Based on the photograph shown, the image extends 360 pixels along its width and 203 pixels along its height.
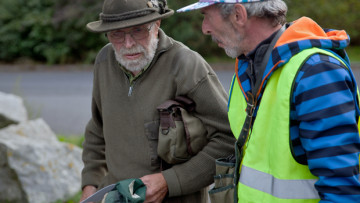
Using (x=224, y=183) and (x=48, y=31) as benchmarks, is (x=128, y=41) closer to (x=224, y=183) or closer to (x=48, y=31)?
(x=224, y=183)

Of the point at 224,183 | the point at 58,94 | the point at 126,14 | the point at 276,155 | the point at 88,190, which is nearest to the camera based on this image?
the point at 276,155

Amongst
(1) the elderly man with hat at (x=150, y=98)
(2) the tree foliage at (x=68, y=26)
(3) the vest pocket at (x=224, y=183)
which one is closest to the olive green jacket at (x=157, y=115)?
(1) the elderly man with hat at (x=150, y=98)

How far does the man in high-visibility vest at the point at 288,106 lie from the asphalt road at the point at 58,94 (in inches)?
194

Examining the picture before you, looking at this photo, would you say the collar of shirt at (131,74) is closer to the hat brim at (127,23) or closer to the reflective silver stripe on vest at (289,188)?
the hat brim at (127,23)

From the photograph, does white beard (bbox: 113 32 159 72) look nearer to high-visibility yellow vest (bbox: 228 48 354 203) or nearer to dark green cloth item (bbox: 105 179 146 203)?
dark green cloth item (bbox: 105 179 146 203)

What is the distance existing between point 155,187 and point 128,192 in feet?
0.49

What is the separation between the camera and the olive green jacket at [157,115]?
2459 mm

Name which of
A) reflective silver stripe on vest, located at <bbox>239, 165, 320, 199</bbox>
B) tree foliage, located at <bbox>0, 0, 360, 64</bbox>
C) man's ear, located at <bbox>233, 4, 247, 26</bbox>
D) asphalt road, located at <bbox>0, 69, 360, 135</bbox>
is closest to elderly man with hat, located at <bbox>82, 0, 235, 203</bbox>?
man's ear, located at <bbox>233, 4, 247, 26</bbox>

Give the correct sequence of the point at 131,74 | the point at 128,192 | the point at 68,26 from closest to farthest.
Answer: the point at 128,192 < the point at 131,74 < the point at 68,26

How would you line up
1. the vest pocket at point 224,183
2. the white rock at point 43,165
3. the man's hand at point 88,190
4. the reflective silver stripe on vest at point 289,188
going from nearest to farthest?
the reflective silver stripe on vest at point 289,188, the vest pocket at point 224,183, the man's hand at point 88,190, the white rock at point 43,165

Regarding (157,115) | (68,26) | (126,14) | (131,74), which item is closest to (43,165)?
(131,74)

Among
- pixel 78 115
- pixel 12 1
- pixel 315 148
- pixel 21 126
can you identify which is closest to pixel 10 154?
pixel 21 126

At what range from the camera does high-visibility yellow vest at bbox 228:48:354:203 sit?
1633mm

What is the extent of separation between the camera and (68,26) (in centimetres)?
1543
